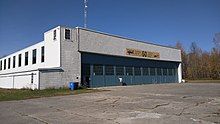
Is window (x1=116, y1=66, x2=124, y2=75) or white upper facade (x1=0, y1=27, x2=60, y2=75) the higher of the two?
white upper facade (x1=0, y1=27, x2=60, y2=75)

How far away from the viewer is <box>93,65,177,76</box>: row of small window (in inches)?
1409

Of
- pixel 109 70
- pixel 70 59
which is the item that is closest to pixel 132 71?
pixel 109 70

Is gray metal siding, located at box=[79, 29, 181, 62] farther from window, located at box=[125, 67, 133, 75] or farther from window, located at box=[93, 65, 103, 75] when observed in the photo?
window, located at box=[125, 67, 133, 75]

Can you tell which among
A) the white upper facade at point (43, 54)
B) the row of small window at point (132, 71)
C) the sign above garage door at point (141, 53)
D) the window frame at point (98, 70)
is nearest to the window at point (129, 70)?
the row of small window at point (132, 71)

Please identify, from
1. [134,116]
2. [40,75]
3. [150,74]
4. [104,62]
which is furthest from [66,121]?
[150,74]

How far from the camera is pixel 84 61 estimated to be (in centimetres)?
3388

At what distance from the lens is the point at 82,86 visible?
3228cm

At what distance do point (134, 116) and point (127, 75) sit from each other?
102ft

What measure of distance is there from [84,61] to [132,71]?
1112cm

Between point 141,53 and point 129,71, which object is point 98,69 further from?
point 141,53

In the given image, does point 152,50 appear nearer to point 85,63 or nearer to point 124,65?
point 124,65

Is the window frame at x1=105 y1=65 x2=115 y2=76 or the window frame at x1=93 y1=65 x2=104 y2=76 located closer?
the window frame at x1=93 y1=65 x2=104 y2=76

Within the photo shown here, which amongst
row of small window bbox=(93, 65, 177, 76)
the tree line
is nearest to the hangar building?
row of small window bbox=(93, 65, 177, 76)

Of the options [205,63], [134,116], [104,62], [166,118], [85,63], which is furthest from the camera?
[205,63]
